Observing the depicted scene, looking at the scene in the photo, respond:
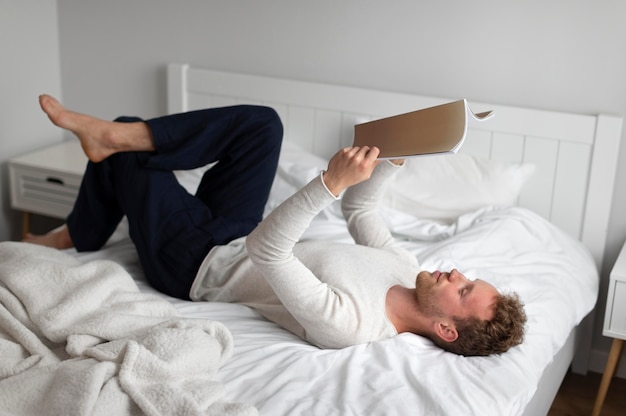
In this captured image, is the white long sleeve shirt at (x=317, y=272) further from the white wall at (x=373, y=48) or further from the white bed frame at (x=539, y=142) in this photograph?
the white wall at (x=373, y=48)

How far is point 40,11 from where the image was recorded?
3.34 metres

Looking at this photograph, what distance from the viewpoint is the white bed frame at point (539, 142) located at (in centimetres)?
256

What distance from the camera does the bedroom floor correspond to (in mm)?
2554

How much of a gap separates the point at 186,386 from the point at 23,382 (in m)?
0.29

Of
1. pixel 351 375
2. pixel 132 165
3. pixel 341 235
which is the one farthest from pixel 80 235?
pixel 351 375

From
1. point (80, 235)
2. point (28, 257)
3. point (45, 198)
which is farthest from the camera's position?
point (45, 198)

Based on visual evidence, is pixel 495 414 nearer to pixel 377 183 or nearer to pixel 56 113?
pixel 377 183

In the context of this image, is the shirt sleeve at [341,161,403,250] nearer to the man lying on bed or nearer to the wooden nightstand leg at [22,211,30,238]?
the man lying on bed

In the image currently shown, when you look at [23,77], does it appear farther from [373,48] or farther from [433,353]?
[433,353]

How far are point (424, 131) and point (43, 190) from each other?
1.97 meters

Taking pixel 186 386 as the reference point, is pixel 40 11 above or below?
above

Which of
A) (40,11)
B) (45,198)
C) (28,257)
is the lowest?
(45,198)

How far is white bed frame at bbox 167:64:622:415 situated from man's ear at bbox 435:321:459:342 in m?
0.61

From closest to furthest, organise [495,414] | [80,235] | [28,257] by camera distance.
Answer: [495,414]
[28,257]
[80,235]
